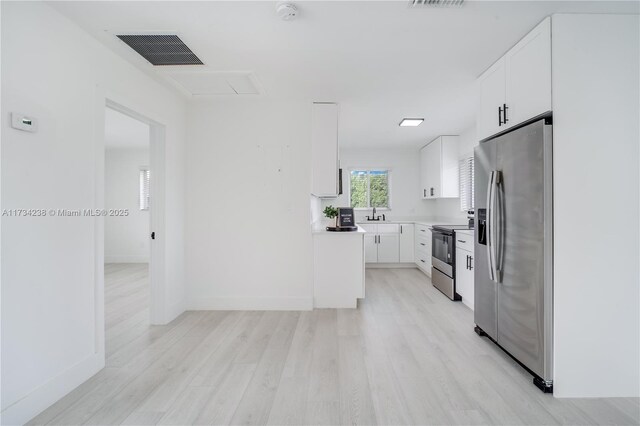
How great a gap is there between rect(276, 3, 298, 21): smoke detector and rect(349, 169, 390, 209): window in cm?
498

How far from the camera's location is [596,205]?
6.42 feet

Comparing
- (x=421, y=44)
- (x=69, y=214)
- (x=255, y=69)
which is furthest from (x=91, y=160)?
(x=421, y=44)

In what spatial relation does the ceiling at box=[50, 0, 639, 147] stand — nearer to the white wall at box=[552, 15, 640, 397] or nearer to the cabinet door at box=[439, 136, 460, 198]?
the white wall at box=[552, 15, 640, 397]

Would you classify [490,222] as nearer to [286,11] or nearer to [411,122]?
[286,11]

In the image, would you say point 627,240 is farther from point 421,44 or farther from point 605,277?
point 421,44

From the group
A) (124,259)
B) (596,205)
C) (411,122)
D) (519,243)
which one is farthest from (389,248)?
(124,259)

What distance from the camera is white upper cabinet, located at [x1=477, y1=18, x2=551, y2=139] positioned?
205cm

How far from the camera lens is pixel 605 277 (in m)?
1.96

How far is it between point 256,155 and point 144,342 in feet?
7.27

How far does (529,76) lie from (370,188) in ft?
15.6

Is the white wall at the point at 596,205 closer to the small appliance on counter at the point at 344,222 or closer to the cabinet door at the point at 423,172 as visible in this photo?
the small appliance on counter at the point at 344,222

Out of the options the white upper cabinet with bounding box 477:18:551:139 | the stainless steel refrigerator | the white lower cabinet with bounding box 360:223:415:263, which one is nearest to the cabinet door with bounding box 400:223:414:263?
the white lower cabinet with bounding box 360:223:415:263

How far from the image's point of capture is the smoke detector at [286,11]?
6.31 feet

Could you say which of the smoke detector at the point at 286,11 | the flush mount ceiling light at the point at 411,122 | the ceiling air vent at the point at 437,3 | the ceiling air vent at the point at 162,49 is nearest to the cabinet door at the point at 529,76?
the ceiling air vent at the point at 437,3
